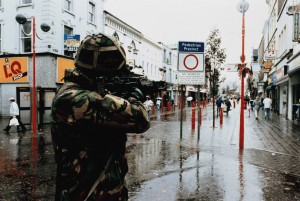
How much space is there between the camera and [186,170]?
7223 mm

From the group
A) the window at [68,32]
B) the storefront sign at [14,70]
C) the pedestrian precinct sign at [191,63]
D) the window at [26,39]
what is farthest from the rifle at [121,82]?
the window at [68,32]

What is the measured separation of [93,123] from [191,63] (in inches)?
413

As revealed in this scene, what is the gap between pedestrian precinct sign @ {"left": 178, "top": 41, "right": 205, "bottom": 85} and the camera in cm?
1181

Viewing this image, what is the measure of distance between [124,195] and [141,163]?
601 cm

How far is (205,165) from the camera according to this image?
306 inches

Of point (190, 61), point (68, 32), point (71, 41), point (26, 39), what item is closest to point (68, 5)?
point (68, 32)

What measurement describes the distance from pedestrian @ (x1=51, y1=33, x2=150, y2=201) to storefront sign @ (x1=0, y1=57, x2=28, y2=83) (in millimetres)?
22549

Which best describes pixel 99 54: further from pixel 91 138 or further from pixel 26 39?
pixel 26 39

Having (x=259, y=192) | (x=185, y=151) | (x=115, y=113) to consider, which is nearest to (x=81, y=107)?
(x=115, y=113)

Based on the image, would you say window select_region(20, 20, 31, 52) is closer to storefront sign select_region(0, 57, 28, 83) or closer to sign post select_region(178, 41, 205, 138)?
storefront sign select_region(0, 57, 28, 83)

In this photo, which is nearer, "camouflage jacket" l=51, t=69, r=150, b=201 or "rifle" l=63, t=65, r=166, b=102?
"camouflage jacket" l=51, t=69, r=150, b=201

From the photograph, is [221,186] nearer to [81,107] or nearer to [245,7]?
[81,107]

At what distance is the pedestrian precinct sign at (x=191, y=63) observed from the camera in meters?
11.8

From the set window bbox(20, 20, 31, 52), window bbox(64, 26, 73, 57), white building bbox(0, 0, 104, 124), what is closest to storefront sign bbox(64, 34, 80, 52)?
white building bbox(0, 0, 104, 124)
